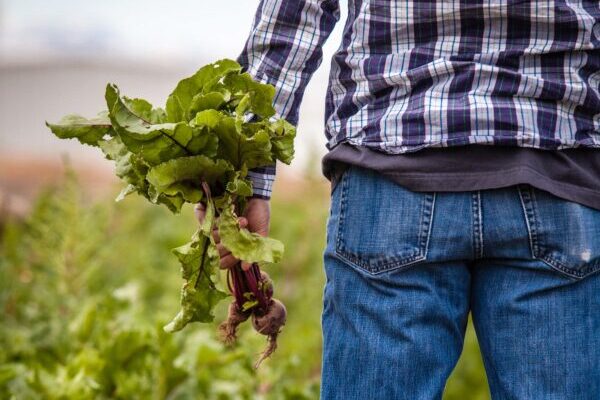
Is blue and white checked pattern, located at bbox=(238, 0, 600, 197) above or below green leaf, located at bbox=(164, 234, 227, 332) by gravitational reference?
above

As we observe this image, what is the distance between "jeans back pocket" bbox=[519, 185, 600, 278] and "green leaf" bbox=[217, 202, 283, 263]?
0.51 m

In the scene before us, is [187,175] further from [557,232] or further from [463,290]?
[557,232]

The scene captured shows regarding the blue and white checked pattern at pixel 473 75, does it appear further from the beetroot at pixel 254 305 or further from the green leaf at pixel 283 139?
the beetroot at pixel 254 305

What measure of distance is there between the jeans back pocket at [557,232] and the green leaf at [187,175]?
0.63 meters

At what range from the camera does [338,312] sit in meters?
1.87

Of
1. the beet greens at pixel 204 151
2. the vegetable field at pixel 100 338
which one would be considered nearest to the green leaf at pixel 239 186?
the beet greens at pixel 204 151

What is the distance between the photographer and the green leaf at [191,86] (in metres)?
1.92

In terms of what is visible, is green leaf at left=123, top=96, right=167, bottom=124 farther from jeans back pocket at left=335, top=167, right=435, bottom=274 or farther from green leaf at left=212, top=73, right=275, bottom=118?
jeans back pocket at left=335, top=167, right=435, bottom=274

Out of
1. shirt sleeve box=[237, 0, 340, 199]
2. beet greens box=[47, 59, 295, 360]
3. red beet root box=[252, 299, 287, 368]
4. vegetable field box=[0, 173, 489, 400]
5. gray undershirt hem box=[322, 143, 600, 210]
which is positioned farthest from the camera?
vegetable field box=[0, 173, 489, 400]

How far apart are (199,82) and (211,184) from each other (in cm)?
22

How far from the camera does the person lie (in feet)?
5.71

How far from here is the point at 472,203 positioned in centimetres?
175

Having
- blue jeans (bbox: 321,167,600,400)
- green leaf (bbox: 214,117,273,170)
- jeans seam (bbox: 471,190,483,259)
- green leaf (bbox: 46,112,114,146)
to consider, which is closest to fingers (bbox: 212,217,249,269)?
green leaf (bbox: 214,117,273,170)

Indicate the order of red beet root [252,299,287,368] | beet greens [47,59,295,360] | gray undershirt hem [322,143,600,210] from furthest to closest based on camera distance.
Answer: red beet root [252,299,287,368] → beet greens [47,59,295,360] → gray undershirt hem [322,143,600,210]
